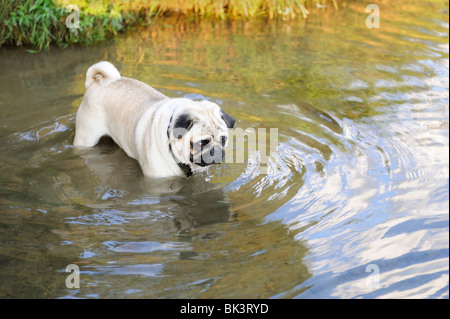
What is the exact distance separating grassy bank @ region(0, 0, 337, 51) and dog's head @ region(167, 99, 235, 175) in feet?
14.7

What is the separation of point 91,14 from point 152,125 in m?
4.51

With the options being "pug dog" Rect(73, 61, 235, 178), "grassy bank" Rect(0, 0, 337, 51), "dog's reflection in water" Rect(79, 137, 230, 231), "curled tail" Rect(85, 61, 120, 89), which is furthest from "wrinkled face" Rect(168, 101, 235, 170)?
"grassy bank" Rect(0, 0, 337, 51)

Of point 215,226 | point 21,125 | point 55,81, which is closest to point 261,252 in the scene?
point 215,226

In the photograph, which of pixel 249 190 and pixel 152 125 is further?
pixel 249 190

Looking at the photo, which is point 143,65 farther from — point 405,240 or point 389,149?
point 405,240

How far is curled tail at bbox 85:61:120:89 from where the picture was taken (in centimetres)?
503

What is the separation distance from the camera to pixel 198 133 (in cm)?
409

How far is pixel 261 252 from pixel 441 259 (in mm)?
1224

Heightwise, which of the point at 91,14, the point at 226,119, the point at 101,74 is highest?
the point at 91,14

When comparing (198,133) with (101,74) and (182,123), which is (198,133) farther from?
(101,74)

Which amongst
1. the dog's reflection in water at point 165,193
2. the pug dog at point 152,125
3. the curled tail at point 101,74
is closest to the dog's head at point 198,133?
the pug dog at point 152,125

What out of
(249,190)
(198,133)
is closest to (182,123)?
(198,133)

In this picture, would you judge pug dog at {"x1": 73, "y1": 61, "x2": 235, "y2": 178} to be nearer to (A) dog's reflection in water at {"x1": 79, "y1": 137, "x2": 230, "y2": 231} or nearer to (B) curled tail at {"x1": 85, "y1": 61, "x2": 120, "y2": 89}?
(B) curled tail at {"x1": 85, "y1": 61, "x2": 120, "y2": 89}

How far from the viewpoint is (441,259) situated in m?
3.65
